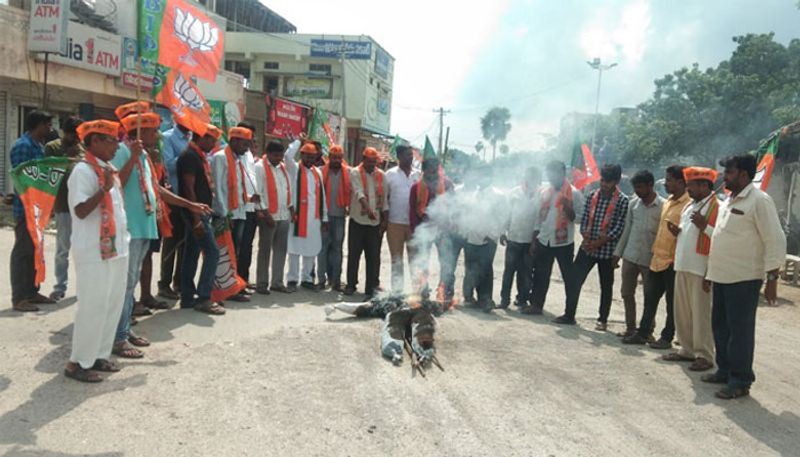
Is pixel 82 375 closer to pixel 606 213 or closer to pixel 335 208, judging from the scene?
pixel 335 208

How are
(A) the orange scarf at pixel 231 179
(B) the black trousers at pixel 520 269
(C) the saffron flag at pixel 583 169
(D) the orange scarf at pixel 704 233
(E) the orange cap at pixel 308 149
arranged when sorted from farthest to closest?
(C) the saffron flag at pixel 583 169, (E) the orange cap at pixel 308 149, (B) the black trousers at pixel 520 269, (A) the orange scarf at pixel 231 179, (D) the orange scarf at pixel 704 233

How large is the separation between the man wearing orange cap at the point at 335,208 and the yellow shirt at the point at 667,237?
3.91 metres

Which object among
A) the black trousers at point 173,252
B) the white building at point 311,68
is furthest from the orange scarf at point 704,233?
the white building at point 311,68

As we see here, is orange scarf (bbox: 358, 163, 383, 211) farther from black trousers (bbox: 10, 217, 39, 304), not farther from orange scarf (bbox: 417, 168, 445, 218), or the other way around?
black trousers (bbox: 10, 217, 39, 304)

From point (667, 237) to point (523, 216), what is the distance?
194 centimetres

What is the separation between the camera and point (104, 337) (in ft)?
14.0

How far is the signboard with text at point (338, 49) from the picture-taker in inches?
1350

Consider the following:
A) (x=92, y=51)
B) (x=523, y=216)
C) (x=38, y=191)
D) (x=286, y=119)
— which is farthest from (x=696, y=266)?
(x=286, y=119)

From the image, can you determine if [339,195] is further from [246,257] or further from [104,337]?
[104,337]

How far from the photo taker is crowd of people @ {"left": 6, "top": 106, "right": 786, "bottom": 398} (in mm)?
4238

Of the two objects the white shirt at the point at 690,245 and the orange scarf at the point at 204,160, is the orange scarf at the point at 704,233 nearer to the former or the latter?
the white shirt at the point at 690,245

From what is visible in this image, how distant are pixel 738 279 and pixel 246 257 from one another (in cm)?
543

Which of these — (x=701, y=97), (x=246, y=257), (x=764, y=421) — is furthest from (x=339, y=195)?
(x=701, y=97)

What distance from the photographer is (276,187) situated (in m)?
7.46
